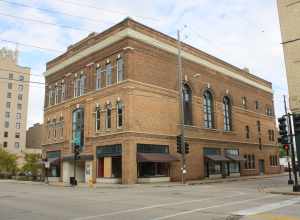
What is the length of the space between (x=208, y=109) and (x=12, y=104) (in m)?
74.4

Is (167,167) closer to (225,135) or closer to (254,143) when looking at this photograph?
(225,135)

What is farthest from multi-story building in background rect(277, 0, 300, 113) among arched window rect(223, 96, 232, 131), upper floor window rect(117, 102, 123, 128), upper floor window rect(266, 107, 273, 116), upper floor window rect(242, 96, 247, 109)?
upper floor window rect(266, 107, 273, 116)

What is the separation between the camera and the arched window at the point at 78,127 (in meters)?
39.6

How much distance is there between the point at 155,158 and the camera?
32.7 m

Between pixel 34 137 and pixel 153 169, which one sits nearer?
pixel 153 169

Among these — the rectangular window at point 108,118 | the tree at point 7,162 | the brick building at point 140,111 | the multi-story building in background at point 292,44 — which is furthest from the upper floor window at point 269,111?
the tree at point 7,162

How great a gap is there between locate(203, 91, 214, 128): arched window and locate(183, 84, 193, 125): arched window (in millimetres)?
3242

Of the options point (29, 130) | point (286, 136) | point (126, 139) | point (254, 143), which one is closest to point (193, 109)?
point (126, 139)

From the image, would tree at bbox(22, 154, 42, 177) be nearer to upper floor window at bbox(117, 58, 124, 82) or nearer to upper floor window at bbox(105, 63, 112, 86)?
upper floor window at bbox(105, 63, 112, 86)

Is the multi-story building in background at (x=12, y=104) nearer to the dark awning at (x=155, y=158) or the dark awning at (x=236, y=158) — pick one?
the dark awning at (x=236, y=158)

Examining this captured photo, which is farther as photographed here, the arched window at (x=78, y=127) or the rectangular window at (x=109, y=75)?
the arched window at (x=78, y=127)

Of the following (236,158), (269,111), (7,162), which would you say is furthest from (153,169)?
(7,162)

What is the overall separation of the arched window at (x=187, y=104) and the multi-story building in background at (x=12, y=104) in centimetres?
6889

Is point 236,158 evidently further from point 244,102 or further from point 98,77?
point 98,77
